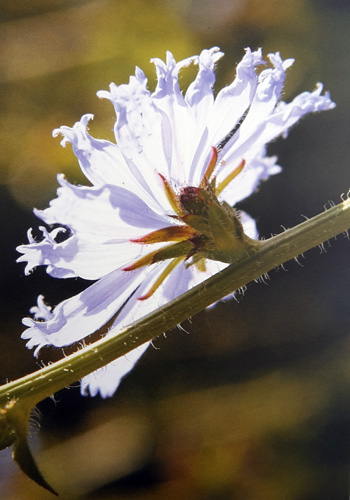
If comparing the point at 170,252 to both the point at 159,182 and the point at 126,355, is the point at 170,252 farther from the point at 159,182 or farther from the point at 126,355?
the point at 126,355

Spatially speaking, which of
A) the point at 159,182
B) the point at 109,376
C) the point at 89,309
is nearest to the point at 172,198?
the point at 159,182

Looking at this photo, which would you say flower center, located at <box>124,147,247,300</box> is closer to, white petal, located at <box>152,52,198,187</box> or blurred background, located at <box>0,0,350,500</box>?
white petal, located at <box>152,52,198,187</box>

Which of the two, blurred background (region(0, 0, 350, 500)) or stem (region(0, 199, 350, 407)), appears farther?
blurred background (region(0, 0, 350, 500))

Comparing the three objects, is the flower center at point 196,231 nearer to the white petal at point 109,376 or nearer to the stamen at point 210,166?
the stamen at point 210,166

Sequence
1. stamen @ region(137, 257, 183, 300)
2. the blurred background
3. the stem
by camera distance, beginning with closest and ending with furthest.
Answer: the stem < stamen @ region(137, 257, 183, 300) < the blurred background

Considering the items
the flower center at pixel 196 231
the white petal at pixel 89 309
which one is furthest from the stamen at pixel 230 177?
the white petal at pixel 89 309

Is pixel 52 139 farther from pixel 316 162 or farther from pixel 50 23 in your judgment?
pixel 316 162

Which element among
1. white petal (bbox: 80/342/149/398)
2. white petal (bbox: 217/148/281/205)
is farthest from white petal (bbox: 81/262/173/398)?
white petal (bbox: 217/148/281/205)
